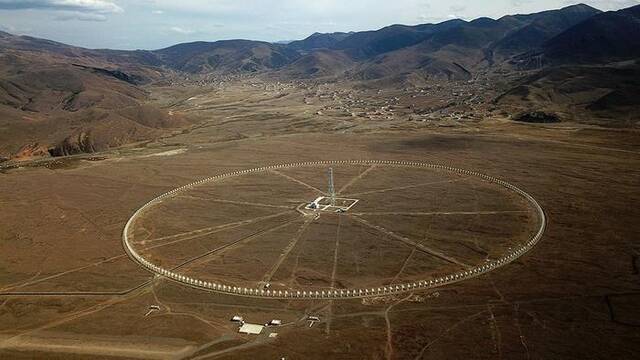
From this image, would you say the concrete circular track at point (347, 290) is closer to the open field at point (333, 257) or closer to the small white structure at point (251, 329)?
the open field at point (333, 257)

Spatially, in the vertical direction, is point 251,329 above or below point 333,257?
below

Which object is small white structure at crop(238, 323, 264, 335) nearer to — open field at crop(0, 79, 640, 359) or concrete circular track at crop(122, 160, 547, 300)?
open field at crop(0, 79, 640, 359)

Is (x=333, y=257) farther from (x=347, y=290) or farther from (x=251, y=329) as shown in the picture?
(x=251, y=329)

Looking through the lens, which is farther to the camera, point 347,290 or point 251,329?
point 347,290

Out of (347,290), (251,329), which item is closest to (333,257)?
(347,290)

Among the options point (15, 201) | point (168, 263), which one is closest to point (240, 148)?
point (15, 201)
